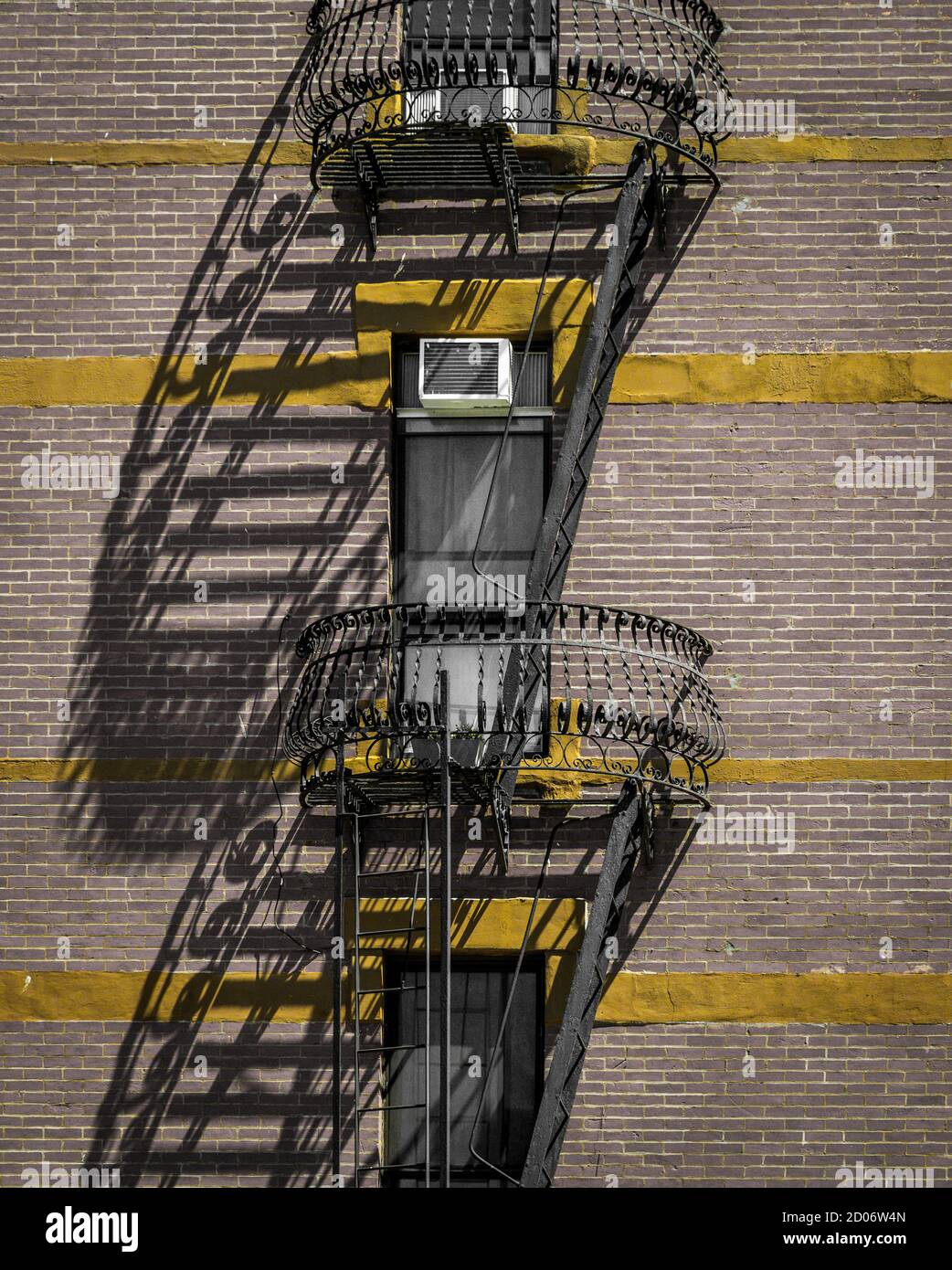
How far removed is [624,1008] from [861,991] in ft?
5.15

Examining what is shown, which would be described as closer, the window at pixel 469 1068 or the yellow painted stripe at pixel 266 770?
the window at pixel 469 1068

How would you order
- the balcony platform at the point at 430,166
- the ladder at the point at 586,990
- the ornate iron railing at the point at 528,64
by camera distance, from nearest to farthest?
the ladder at the point at 586,990
the balcony platform at the point at 430,166
the ornate iron railing at the point at 528,64

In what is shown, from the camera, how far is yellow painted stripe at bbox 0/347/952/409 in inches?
490

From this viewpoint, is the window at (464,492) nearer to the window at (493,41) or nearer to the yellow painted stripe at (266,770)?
the yellow painted stripe at (266,770)

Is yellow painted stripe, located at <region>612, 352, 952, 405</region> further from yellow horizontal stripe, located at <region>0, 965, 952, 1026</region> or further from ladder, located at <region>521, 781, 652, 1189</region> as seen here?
yellow horizontal stripe, located at <region>0, 965, 952, 1026</region>

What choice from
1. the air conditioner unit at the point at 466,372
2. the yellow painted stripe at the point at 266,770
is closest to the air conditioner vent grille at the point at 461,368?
the air conditioner unit at the point at 466,372

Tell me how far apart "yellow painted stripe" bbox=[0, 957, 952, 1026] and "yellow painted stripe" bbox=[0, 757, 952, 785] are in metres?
1.30

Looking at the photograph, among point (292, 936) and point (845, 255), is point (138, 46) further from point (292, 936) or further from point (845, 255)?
point (292, 936)

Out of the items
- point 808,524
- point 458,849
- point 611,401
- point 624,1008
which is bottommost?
point 624,1008

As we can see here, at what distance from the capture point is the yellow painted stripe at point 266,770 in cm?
1208

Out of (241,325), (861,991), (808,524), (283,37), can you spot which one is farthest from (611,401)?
(861,991)

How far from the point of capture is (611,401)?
12492 millimetres

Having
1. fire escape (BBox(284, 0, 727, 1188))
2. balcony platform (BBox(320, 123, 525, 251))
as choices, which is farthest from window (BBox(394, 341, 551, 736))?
balcony platform (BBox(320, 123, 525, 251))

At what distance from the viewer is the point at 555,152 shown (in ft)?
41.7
